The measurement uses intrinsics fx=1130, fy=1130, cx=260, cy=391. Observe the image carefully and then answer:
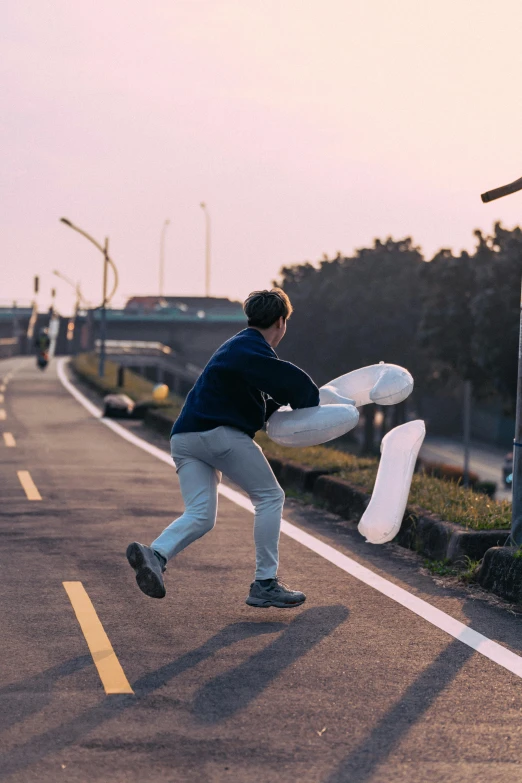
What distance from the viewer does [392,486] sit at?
271 inches

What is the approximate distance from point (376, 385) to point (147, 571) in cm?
180

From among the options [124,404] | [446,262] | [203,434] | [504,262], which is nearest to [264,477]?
[203,434]

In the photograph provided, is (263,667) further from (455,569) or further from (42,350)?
(42,350)

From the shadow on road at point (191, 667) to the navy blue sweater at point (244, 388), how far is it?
1101 mm

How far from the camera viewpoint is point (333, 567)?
8016 mm

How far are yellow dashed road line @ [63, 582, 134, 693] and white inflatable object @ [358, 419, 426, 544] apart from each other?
1760 mm

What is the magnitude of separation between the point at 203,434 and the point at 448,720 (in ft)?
7.38

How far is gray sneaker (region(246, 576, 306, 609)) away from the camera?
6426 mm

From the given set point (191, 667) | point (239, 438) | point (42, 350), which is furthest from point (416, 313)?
point (191, 667)

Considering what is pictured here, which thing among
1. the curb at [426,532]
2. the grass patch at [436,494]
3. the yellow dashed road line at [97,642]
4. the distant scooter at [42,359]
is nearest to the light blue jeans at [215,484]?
the yellow dashed road line at [97,642]

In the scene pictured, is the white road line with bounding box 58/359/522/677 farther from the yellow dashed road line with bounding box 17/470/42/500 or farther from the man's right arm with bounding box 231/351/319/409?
the yellow dashed road line with bounding box 17/470/42/500

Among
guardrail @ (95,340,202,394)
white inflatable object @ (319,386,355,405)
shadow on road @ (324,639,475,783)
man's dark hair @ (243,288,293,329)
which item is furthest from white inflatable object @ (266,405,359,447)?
guardrail @ (95,340,202,394)

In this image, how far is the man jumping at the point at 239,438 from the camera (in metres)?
6.07

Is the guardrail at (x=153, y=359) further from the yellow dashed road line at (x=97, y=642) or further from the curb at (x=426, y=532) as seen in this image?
the yellow dashed road line at (x=97, y=642)
